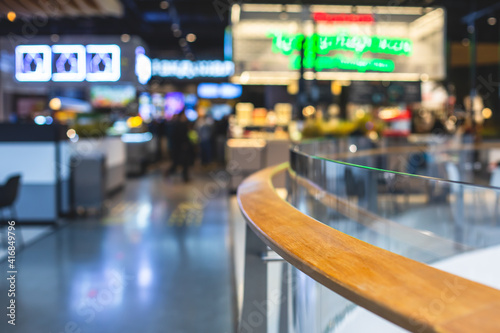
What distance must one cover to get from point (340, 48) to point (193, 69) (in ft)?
29.2

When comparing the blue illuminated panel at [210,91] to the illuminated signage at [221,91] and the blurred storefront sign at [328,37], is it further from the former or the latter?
the blurred storefront sign at [328,37]

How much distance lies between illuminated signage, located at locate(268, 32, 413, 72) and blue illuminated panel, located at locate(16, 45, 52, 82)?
3.61 meters

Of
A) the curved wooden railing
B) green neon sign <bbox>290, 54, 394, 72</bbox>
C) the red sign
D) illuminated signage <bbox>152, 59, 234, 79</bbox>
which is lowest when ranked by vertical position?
the curved wooden railing

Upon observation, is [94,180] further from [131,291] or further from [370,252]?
[370,252]

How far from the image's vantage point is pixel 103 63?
793 centimetres

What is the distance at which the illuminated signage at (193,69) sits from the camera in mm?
15922

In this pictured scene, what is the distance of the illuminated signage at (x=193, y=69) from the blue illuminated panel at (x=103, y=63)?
8089mm

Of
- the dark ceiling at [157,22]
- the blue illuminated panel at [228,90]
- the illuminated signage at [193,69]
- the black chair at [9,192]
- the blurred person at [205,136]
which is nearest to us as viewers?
the black chair at [9,192]

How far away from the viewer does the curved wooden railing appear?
78cm

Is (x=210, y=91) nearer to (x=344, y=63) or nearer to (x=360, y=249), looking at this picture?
(x=344, y=63)

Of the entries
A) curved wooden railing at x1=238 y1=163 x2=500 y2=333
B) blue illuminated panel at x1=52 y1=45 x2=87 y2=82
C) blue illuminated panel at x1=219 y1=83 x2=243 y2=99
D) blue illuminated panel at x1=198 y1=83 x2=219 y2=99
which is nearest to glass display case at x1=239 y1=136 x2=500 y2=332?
curved wooden railing at x1=238 y1=163 x2=500 y2=333

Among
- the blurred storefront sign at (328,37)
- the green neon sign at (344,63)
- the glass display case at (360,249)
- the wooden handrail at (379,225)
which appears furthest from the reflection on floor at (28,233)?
the green neon sign at (344,63)

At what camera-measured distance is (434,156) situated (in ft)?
25.7

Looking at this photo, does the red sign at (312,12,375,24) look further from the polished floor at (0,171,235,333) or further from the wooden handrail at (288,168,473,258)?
the wooden handrail at (288,168,473,258)
